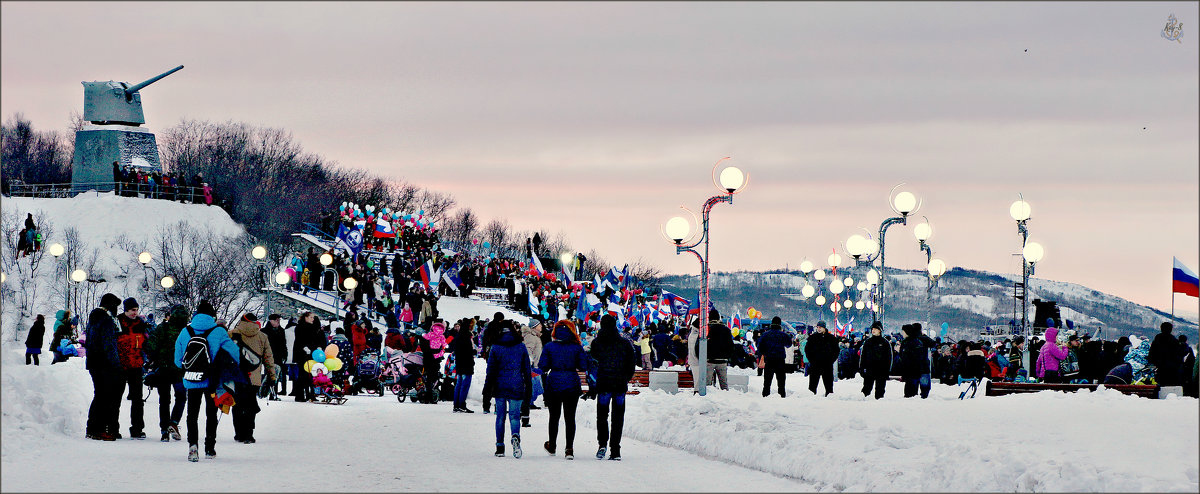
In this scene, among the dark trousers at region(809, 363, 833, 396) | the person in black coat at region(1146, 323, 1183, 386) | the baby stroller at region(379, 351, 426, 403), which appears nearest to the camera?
the person in black coat at region(1146, 323, 1183, 386)

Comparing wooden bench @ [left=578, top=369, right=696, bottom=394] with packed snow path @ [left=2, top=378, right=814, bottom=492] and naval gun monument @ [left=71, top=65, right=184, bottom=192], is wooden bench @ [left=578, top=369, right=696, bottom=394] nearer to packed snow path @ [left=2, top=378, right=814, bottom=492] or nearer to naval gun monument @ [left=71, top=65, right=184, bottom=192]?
packed snow path @ [left=2, top=378, right=814, bottom=492]

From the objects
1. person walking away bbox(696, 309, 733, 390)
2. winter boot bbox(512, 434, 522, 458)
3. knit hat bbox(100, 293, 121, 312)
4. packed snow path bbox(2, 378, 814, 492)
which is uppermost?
→ knit hat bbox(100, 293, 121, 312)

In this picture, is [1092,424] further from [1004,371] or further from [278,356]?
[1004,371]

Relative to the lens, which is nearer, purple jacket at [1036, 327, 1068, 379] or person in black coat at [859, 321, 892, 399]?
person in black coat at [859, 321, 892, 399]

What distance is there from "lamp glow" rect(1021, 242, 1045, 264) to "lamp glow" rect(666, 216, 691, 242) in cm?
632

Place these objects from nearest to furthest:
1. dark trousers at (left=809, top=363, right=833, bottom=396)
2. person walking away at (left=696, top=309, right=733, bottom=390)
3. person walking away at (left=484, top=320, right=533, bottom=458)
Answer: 1. person walking away at (left=484, top=320, right=533, bottom=458)
2. dark trousers at (left=809, top=363, right=833, bottom=396)
3. person walking away at (left=696, top=309, right=733, bottom=390)

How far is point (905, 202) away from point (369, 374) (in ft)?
38.1

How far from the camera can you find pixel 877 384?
24719mm

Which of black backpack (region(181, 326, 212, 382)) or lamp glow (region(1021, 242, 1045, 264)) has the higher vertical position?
lamp glow (region(1021, 242, 1045, 264))

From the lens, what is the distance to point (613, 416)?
1586 centimetres

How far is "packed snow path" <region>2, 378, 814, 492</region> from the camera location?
12.7m

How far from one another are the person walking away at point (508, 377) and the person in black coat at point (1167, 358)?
1064 centimetres

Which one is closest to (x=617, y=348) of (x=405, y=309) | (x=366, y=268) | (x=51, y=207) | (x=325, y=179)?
(x=405, y=309)

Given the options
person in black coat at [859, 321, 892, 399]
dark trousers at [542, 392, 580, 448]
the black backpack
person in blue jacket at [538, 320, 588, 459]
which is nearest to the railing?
person in black coat at [859, 321, 892, 399]
